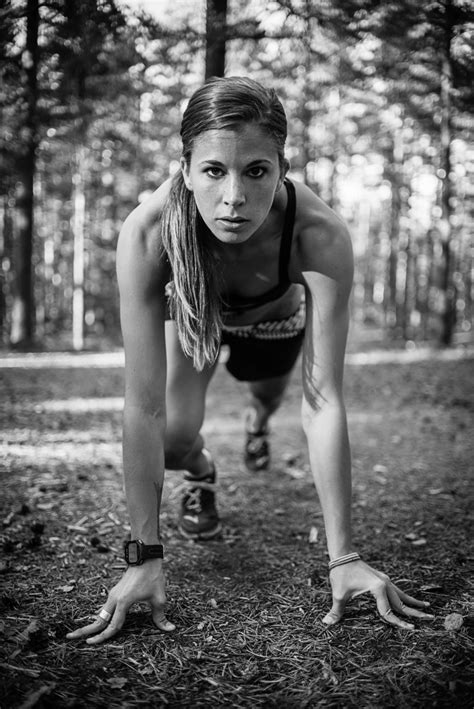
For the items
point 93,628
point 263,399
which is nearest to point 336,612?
point 93,628

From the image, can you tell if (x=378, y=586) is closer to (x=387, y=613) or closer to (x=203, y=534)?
(x=387, y=613)

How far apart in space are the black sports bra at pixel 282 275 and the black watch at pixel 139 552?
1.01m

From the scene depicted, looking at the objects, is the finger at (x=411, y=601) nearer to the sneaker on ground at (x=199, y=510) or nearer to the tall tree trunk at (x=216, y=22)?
the sneaker on ground at (x=199, y=510)

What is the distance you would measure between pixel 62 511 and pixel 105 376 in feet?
19.6

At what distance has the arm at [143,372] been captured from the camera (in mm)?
2166

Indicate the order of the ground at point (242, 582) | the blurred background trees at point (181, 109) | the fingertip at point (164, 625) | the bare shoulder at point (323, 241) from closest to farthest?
the ground at point (242, 582) < the fingertip at point (164, 625) < the bare shoulder at point (323, 241) < the blurred background trees at point (181, 109)

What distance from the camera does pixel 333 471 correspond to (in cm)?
225

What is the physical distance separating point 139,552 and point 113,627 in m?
0.26

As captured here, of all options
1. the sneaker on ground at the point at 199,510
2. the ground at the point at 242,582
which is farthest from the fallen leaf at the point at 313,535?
the sneaker on ground at the point at 199,510

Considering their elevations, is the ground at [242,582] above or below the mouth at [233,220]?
below

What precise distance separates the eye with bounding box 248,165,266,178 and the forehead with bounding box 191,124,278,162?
0.11 feet

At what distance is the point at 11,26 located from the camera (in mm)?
2936

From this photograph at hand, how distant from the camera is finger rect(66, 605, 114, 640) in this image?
1945 millimetres

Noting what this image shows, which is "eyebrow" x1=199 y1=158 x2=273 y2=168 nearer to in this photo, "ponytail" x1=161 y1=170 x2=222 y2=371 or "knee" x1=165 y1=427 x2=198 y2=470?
"ponytail" x1=161 y1=170 x2=222 y2=371
